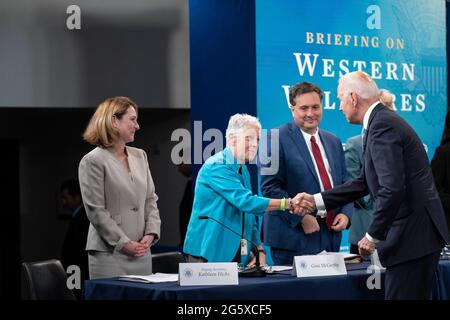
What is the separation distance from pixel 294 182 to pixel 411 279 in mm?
1217

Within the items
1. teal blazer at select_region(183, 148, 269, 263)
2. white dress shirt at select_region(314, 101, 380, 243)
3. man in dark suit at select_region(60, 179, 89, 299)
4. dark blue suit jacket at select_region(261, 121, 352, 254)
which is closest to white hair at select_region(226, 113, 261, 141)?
teal blazer at select_region(183, 148, 269, 263)

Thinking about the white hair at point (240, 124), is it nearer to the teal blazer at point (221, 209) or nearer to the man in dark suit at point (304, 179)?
the teal blazer at point (221, 209)

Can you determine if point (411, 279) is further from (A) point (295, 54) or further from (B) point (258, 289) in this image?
(A) point (295, 54)

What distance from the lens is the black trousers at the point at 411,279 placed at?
357cm

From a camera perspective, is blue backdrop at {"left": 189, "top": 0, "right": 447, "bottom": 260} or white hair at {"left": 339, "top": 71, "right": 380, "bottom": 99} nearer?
white hair at {"left": 339, "top": 71, "right": 380, "bottom": 99}

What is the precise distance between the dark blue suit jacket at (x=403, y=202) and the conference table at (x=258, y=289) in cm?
24

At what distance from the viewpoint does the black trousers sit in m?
3.57

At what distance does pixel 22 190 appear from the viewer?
893cm

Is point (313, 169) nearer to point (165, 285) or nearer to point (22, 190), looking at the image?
point (165, 285)

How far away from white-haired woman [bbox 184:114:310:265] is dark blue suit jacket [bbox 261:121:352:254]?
23 cm

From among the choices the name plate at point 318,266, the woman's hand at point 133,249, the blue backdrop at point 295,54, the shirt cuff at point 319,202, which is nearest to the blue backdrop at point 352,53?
the blue backdrop at point 295,54

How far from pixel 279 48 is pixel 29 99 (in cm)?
191

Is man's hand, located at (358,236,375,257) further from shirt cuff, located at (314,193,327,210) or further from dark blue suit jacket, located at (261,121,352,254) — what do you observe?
dark blue suit jacket, located at (261,121,352,254)

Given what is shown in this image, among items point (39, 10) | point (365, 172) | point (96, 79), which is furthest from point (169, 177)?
point (365, 172)
